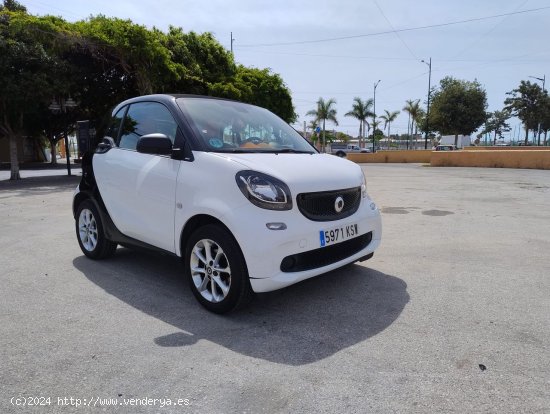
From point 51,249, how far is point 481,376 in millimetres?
5364

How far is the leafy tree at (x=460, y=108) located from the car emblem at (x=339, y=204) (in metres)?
43.2

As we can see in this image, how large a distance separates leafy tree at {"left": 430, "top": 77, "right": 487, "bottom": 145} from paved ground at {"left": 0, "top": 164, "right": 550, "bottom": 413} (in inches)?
1615

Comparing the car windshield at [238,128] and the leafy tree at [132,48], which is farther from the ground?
the leafy tree at [132,48]

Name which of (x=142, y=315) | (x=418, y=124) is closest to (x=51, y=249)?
(x=142, y=315)

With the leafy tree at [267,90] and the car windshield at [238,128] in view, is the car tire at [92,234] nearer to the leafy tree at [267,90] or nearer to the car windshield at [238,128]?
the car windshield at [238,128]

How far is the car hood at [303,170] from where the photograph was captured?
3367mm

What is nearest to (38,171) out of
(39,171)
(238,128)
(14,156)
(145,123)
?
(39,171)

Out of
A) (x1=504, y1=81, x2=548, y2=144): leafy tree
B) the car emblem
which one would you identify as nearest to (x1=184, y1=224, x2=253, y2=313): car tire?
the car emblem

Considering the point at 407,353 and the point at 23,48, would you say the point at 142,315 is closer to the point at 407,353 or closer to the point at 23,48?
the point at 407,353

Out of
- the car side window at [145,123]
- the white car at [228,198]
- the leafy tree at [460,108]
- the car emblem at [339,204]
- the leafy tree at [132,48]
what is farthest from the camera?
the leafy tree at [460,108]

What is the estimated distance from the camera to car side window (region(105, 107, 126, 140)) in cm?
477

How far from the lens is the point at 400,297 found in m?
3.88

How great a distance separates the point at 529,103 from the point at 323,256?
54.7 meters

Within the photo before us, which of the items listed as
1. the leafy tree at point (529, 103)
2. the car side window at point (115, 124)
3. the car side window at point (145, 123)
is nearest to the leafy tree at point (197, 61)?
the car side window at point (115, 124)
